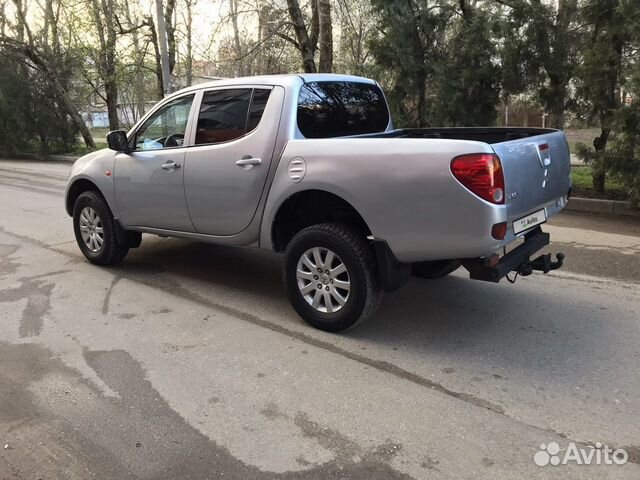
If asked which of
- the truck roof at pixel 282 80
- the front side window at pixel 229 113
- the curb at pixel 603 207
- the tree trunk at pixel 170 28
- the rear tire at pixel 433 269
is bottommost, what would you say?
the rear tire at pixel 433 269

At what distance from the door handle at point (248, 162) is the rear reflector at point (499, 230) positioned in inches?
75.6

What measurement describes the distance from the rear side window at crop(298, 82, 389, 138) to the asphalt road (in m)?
1.57

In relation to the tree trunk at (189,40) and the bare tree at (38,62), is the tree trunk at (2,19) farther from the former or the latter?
the tree trunk at (189,40)

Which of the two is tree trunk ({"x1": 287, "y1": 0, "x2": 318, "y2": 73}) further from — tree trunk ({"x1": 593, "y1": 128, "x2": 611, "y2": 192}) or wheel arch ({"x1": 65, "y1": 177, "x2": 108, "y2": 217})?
wheel arch ({"x1": 65, "y1": 177, "x2": 108, "y2": 217})

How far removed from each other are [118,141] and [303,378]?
3.28 m

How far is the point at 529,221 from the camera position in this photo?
152 inches

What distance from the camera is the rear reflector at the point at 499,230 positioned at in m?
3.44

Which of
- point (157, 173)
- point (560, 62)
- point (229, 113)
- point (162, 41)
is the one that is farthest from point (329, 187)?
point (162, 41)

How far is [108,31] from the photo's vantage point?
20.8m

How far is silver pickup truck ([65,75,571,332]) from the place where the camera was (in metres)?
3.53

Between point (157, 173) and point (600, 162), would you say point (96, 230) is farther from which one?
point (600, 162)

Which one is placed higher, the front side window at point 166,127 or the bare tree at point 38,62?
the bare tree at point 38,62

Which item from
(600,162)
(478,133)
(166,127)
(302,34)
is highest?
(302,34)

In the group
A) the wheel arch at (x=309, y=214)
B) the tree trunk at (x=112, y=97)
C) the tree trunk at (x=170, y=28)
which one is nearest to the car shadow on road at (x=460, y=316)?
the wheel arch at (x=309, y=214)
